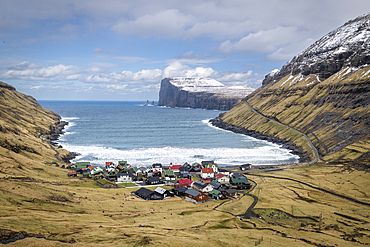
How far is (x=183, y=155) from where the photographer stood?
106 meters

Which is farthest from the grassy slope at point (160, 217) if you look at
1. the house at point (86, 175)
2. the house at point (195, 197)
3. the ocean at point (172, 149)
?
the ocean at point (172, 149)

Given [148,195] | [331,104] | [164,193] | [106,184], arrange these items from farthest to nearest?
[331,104], [106,184], [164,193], [148,195]

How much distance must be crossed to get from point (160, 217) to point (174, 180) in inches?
1100

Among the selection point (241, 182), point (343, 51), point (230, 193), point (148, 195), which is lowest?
point (148, 195)

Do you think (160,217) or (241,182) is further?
(241,182)

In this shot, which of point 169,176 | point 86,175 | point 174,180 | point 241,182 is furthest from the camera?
point 86,175

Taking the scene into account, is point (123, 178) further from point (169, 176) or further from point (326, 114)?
point (326, 114)

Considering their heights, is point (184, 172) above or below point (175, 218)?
above

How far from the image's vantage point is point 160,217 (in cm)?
4347

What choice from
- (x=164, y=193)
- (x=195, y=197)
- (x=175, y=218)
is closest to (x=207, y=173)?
(x=195, y=197)

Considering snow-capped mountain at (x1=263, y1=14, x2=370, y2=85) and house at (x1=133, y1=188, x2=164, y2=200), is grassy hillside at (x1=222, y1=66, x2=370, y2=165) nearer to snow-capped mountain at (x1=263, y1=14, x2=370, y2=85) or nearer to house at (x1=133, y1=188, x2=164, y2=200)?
snow-capped mountain at (x1=263, y1=14, x2=370, y2=85)

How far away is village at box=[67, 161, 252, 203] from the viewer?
5841 cm

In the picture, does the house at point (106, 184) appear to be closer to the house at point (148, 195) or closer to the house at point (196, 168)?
the house at point (148, 195)

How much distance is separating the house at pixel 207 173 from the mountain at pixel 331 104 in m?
45.6
